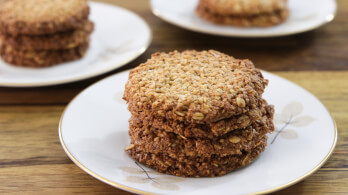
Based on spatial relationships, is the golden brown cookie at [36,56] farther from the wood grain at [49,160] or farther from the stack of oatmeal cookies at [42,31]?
the wood grain at [49,160]

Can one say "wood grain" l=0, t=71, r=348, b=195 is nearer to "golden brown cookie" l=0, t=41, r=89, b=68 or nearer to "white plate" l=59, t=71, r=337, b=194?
"white plate" l=59, t=71, r=337, b=194

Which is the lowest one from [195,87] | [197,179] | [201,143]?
[197,179]

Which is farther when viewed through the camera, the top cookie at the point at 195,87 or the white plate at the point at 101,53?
the white plate at the point at 101,53

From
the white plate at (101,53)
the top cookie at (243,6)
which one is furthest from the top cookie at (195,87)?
the top cookie at (243,6)

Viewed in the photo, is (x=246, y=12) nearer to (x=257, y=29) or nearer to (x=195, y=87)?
(x=257, y=29)

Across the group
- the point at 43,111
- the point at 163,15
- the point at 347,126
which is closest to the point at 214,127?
the point at 347,126

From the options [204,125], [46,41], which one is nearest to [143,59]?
[46,41]

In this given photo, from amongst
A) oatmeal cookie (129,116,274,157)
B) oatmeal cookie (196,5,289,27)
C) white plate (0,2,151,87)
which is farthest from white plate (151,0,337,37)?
oatmeal cookie (129,116,274,157)
